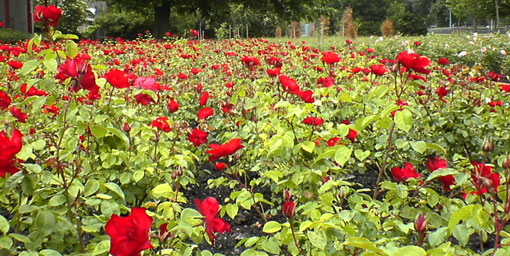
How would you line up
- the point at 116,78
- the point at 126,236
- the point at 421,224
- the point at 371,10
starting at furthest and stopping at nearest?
1. the point at 371,10
2. the point at 116,78
3. the point at 421,224
4. the point at 126,236

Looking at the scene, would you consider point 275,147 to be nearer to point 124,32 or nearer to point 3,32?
point 3,32

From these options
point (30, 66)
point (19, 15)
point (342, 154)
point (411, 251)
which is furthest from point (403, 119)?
point (19, 15)

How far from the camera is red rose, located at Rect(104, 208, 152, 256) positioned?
85 cm

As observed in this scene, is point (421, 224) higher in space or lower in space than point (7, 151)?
lower

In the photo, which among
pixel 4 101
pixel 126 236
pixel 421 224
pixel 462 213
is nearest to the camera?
pixel 126 236

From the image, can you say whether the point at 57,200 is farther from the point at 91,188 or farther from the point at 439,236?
the point at 439,236

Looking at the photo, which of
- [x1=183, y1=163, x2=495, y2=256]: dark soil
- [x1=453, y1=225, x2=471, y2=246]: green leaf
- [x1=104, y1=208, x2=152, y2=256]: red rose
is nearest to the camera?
[x1=104, y1=208, x2=152, y2=256]: red rose

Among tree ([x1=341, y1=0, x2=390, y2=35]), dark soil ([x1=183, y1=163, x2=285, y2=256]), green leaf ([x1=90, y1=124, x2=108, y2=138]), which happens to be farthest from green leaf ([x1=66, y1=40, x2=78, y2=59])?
tree ([x1=341, y1=0, x2=390, y2=35])

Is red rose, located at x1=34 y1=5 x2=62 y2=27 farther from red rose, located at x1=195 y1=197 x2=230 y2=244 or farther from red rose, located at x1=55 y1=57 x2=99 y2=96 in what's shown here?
red rose, located at x1=195 y1=197 x2=230 y2=244

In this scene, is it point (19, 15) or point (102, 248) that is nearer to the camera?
point (102, 248)

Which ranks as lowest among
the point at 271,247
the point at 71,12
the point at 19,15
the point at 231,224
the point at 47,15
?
the point at 231,224

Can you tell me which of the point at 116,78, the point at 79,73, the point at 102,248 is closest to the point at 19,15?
the point at 116,78

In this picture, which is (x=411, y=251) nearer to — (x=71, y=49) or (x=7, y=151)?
(x=7, y=151)

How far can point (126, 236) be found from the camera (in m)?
0.87
